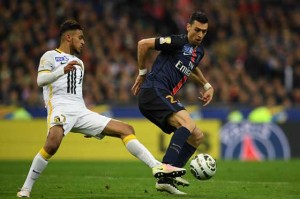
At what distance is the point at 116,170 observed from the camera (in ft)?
51.8

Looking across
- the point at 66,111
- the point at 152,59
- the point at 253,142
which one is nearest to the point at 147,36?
the point at 152,59

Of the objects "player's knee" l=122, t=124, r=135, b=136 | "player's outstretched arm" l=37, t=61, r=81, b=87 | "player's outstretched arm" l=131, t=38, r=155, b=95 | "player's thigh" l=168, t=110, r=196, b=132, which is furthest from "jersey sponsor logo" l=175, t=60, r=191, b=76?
"player's outstretched arm" l=37, t=61, r=81, b=87

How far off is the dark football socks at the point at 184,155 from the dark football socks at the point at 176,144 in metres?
0.59

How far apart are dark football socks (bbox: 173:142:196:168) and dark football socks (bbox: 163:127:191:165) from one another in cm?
59

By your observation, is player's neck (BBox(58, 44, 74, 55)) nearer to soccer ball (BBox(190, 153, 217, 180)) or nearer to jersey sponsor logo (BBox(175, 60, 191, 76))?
jersey sponsor logo (BBox(175, 60, 191, 76))

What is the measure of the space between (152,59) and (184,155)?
12749mm

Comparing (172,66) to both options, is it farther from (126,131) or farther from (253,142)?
(253,142)

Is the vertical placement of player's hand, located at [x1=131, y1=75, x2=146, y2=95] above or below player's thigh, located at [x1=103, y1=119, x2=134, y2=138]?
above

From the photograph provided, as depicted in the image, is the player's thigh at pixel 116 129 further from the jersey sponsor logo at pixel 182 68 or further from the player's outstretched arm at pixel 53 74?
the jersey sponsor logo at pixel 182 68

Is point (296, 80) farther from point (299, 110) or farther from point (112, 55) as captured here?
point (112, 55)

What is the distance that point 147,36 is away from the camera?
81.6 ft

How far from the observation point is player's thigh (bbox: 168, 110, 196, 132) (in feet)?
33.0

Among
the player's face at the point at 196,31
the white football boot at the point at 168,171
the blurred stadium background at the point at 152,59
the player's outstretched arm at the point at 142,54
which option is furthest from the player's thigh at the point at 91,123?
the blurred stadium background at the point at 152,59

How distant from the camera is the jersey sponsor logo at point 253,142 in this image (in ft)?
66.5
